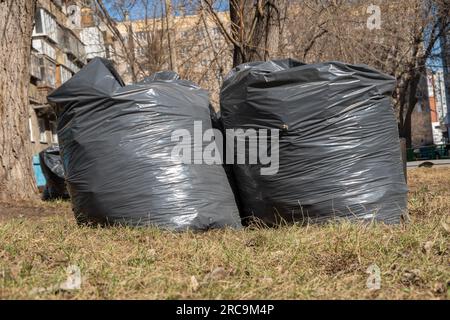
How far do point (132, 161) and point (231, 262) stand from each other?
1159 mm

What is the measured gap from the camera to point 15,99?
5867mm

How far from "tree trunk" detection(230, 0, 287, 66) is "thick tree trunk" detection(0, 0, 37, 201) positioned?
2.46 meters

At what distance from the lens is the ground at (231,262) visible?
74.4 inches

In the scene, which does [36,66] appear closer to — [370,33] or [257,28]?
[370,33]

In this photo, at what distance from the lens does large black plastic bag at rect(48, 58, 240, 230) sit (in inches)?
123

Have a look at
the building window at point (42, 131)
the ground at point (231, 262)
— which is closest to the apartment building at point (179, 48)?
the building window at point (42, 131)

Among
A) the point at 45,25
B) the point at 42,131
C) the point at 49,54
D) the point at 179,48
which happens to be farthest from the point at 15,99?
the point at 42,131

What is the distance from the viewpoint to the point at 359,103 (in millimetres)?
3125

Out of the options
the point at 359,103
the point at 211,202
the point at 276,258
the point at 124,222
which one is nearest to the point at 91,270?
the point at 276,258

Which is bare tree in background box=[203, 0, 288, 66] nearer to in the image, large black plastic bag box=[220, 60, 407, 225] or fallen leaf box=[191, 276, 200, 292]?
large black plastic bag box=[220, 60, 407, 225]

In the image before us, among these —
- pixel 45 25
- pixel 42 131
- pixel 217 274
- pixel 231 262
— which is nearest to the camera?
pixel 217 274

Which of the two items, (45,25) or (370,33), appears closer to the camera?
(370,33)

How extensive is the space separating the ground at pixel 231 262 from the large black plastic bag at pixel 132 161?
0.16m
